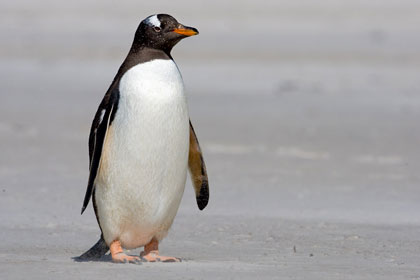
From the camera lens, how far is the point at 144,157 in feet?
16.4

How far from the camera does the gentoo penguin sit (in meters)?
4.91

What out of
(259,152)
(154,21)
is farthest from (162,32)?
(259,152)

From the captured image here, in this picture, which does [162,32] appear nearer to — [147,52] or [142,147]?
[147,52]

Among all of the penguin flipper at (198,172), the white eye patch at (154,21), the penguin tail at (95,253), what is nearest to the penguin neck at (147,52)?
the white eye patch at (154,21)

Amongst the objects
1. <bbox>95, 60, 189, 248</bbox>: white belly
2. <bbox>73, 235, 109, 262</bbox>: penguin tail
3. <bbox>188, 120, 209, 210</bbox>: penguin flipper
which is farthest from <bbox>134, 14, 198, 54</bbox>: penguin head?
<bbox>73, 235, 109, 262</bbox>: penguin tail

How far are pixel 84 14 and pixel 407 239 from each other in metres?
31.0

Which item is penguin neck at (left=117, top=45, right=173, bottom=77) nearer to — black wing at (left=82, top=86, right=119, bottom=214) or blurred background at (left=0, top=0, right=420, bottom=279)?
black wing at (left=82, top=86, right=119, bottom=214)

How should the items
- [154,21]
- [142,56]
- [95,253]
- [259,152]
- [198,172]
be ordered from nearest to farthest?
[142,56], [154,21], [95,253], [198,172], [259,152]

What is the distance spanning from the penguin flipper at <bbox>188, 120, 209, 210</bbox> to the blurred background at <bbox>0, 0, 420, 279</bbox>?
286 mm

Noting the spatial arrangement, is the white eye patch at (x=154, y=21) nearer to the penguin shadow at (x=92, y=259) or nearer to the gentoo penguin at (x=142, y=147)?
the gentoo penguin at (x=142, y=147)

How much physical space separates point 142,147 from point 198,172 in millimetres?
605

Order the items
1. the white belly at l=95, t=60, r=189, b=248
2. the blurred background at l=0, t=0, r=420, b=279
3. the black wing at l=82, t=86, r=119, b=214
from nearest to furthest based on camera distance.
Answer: the white belly at l=95, t=60, r=189, b=248 < the black wing at l=82, t=86, r=119, b=214 < the blurred background at l=0, t=0, r=420, b=279

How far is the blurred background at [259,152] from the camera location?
18.3ft

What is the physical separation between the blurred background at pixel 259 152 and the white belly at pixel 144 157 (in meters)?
0.33
